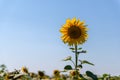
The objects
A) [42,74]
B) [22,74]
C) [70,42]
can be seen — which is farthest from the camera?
[42,74]

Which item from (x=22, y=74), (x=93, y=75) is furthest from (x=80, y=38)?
(x=22, y=74)

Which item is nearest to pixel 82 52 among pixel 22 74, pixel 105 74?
pixel 22 74

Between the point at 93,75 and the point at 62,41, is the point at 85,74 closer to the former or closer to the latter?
the point at 93,75

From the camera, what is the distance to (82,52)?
4.61 m

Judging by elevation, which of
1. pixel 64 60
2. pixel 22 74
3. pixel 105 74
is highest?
pixel 105 74

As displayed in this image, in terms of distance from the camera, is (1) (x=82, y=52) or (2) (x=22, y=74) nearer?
(2) (x=22, y=74)

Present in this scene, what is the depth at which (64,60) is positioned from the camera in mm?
4789

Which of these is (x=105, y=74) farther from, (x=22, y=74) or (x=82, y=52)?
(x=22, y=74)

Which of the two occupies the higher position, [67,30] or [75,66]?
[67,30]

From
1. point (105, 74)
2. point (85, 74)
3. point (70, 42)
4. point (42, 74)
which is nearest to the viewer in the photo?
point (85, 74)

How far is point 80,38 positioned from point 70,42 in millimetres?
240

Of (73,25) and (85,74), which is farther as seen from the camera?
(73,25)

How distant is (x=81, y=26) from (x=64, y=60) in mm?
1408

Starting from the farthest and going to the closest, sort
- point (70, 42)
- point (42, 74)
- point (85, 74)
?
1. point (42, 74)
2. point (70, 42)
3. point (85, 74)
